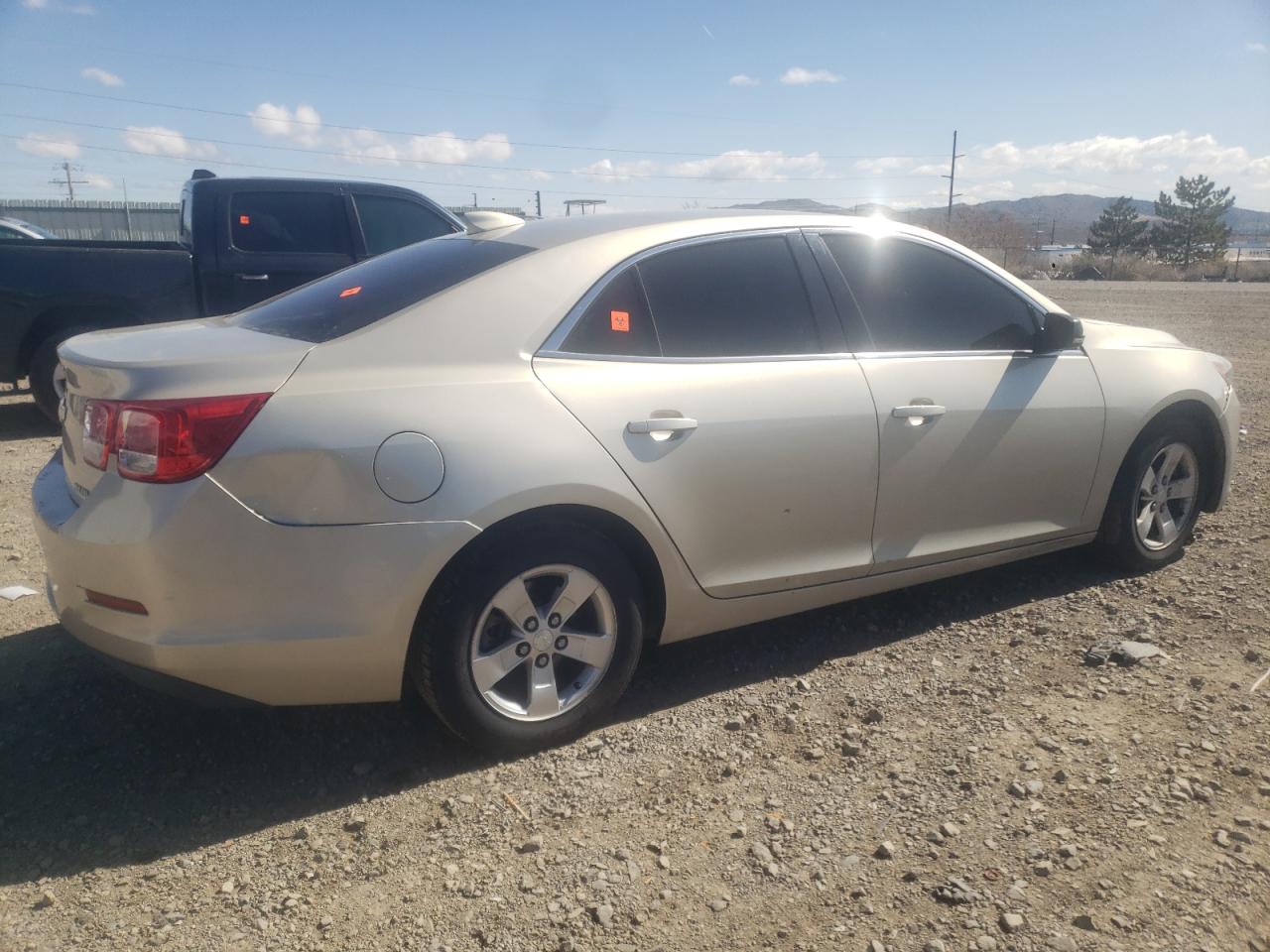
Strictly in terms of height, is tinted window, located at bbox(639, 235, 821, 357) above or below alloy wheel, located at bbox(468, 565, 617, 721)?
above

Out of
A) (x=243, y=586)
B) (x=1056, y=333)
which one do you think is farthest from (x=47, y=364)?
(x=1056, y=333)

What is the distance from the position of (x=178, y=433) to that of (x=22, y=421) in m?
6.73

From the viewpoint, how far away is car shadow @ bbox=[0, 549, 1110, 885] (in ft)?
8.98

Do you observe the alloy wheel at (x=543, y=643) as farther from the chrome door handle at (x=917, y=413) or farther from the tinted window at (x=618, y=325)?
the chrome door handle at (x=917, y=413)

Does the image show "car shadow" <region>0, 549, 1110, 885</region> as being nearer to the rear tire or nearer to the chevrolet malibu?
the chevrolet malibu

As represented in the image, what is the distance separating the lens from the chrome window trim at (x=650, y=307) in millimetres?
3092

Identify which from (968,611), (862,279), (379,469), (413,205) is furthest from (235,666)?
(413,205)

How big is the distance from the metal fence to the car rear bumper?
27928mm

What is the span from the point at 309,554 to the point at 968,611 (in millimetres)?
2777

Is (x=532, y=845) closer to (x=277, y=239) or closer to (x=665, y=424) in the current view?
(x=665, y=424)

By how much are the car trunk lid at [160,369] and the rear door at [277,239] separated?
4.77 metres

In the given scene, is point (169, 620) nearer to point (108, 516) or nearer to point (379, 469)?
point (108, 516)

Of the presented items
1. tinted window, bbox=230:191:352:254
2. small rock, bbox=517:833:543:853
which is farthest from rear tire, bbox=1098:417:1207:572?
tinted window, bbox=230:191:352:254

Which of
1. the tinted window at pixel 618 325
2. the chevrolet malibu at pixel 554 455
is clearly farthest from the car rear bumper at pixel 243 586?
the tinted window at pixel 618 325
